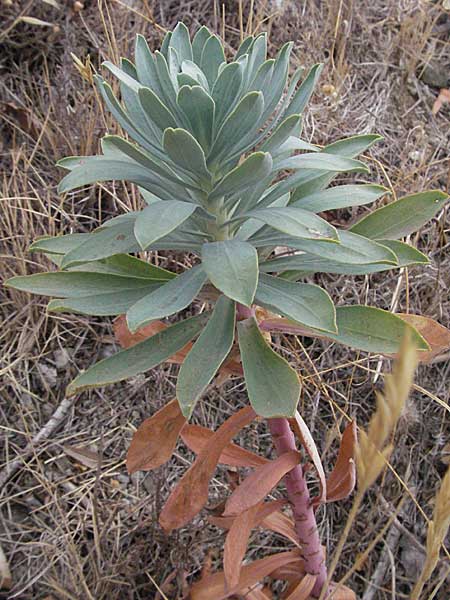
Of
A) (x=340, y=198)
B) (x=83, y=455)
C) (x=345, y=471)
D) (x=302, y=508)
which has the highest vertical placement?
(x=340, y=198)

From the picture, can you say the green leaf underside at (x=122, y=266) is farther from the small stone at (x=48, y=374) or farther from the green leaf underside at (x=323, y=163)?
the small stone at (x=48, y=374)

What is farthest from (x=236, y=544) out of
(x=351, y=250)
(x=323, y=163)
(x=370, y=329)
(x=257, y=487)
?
(x=323, y=163)

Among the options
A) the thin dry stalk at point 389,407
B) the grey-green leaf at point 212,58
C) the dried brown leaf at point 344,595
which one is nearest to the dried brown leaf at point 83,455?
the dried brown leaf at point 344,595

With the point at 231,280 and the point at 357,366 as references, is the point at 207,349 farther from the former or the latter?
the point at 357,366

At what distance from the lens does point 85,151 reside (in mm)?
2119

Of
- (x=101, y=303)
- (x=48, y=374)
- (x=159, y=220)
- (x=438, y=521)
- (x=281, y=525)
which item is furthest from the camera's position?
(x=48, y=374)

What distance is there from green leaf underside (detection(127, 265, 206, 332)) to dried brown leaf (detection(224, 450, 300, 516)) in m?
0.36

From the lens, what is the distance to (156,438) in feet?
4.14

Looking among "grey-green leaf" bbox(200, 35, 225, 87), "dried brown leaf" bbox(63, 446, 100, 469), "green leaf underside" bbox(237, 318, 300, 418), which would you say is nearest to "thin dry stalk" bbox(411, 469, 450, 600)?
"green leaf underside" bbox(237, 318, 300, 418)

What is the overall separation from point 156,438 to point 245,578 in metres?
0.35

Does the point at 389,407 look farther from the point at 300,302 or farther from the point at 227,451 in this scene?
the point at 227,451

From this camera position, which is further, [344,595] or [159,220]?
[344,595]

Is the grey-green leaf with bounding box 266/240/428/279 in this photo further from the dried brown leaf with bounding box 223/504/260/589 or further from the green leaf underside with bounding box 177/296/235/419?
the dried brown leaf with bounding box 223/504/260/589

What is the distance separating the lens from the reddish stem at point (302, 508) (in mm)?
1266
